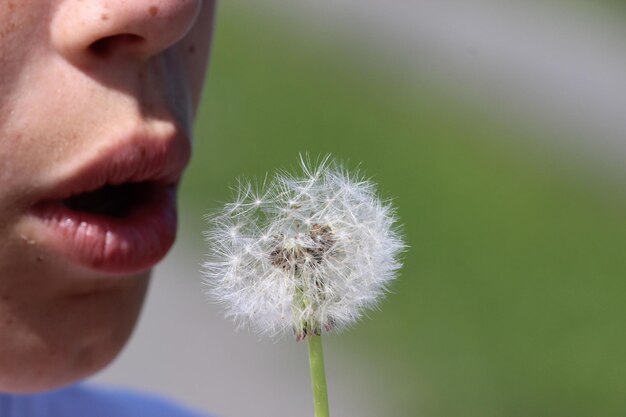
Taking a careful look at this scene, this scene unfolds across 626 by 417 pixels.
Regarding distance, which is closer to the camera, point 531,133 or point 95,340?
point 95,340

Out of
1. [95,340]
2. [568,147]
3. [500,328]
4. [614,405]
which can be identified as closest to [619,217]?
[568,147]

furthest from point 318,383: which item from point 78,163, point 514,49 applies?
point 514,49

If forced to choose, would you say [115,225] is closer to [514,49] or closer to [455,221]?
[455,221]

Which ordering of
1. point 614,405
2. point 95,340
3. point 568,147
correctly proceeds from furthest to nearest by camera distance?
point 568,147 < point 614,405 < point 95,340

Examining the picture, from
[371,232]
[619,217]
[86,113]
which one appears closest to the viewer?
[371,232]

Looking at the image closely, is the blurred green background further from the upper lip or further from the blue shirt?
the upper lip

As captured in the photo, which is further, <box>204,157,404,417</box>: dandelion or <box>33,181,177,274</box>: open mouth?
<box>33,181,177,274</box>: open mouth

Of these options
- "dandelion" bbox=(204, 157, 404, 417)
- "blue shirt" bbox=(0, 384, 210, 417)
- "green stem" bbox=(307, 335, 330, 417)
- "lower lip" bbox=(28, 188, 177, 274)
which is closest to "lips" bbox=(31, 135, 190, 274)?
"lower lip" bbox=(28, 188, 177, 274)

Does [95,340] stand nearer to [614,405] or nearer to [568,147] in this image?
[614,405]
